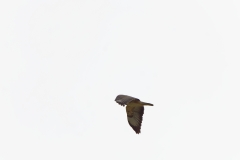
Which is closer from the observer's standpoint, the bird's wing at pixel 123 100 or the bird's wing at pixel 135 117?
the bird's wing at pixel 123 100

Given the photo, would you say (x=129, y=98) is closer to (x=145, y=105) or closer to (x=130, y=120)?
(x=145, y=105)

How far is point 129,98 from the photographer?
23359mm

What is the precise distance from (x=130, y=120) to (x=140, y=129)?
71 cm

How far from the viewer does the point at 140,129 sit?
2595cm

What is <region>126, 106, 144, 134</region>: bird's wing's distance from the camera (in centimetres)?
2581

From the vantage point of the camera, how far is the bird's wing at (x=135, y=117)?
25.8 metres

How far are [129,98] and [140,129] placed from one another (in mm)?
3145

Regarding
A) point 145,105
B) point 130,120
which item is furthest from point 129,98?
point 130,120

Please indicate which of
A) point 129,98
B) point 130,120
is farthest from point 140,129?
point 129,98

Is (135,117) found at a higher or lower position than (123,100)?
lower

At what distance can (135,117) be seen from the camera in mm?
26047

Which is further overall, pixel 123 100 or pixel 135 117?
pixel 135 117

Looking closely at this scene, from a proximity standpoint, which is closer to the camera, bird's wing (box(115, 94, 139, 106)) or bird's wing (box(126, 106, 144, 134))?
bird's wing (box(115, 94, 139, 106))

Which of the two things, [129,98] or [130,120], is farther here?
[130,120]
